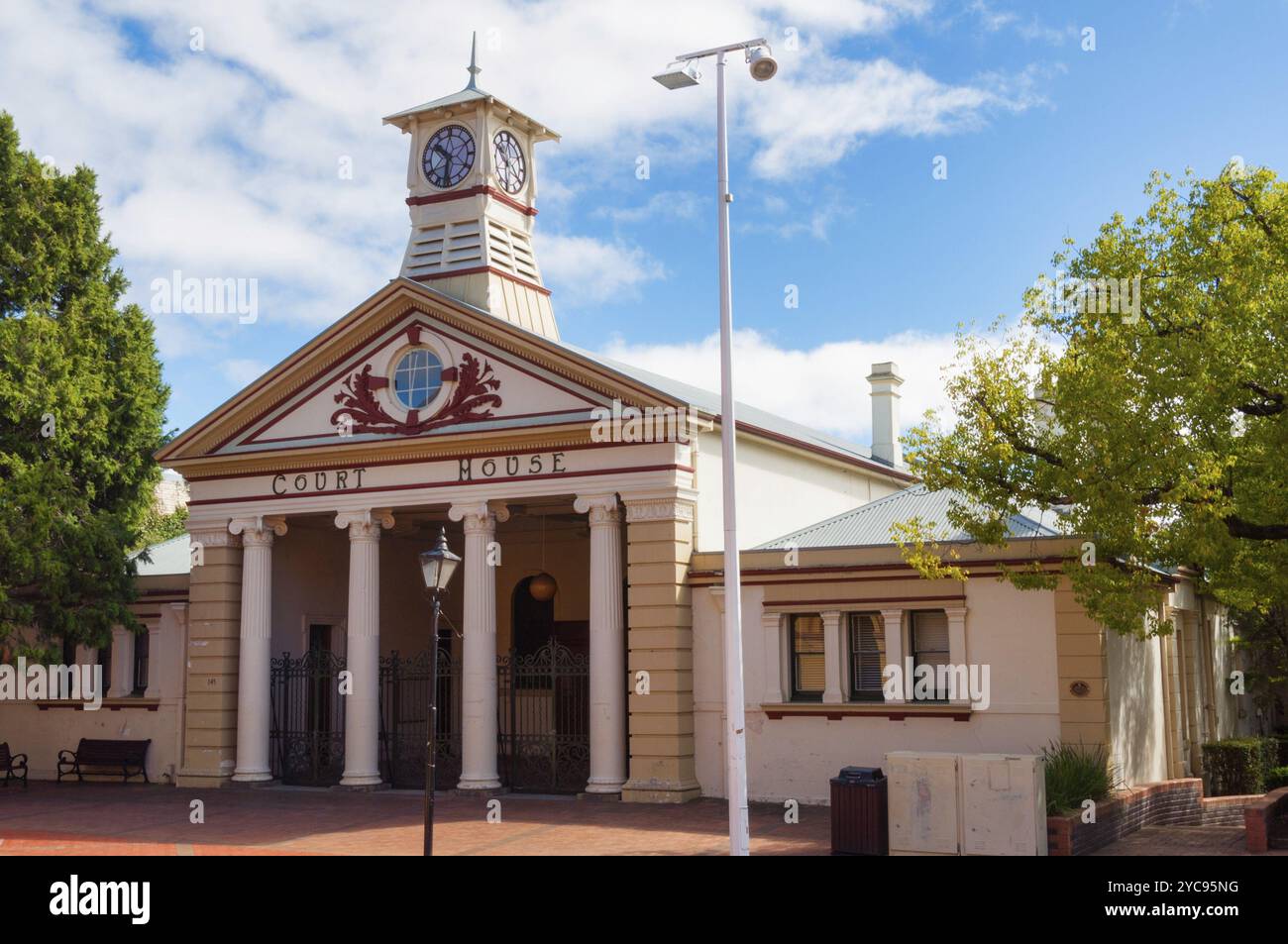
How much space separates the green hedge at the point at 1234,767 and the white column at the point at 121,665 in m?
20.5

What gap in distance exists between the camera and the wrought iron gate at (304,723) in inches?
990

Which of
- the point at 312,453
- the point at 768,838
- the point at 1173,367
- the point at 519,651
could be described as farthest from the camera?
the point at 519,651

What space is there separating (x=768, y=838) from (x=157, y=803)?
37.2 feet

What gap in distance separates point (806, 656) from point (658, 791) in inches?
127

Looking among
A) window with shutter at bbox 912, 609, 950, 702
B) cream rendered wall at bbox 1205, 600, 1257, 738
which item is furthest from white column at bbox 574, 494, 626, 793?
cream rendered wall at bbox 1205, 600, 1257, 738

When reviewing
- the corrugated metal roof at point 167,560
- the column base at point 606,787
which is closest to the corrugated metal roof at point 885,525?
the column base at point 606,787

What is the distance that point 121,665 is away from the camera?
27250 millimetres

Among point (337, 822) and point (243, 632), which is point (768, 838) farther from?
point (243, 632)

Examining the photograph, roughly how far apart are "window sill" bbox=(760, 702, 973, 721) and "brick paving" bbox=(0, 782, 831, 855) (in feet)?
4.77

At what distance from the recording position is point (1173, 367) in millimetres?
16266

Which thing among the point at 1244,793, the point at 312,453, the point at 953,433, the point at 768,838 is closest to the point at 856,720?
the point at 768,838

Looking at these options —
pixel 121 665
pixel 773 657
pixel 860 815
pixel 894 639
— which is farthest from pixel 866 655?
pixel 121 665

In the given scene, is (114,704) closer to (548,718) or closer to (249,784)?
(249,784)

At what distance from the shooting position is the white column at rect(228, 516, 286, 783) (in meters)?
24.9
